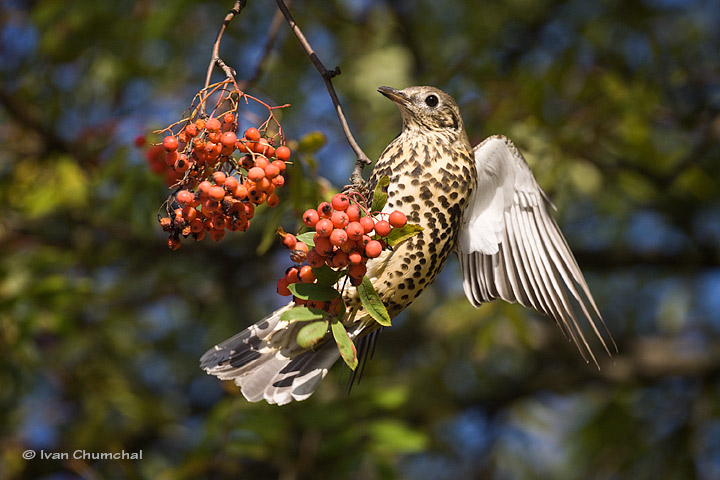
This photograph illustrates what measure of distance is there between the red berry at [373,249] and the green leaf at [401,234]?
0.04 metres

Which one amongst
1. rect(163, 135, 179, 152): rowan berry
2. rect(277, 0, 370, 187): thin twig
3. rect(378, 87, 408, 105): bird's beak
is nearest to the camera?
rect(277, 0, 370, 187): thin twig

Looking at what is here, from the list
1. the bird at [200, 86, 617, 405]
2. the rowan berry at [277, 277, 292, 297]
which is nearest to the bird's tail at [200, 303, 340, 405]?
the bird at [200, 86, 617, 405]

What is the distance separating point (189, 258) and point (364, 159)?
11.1 ft

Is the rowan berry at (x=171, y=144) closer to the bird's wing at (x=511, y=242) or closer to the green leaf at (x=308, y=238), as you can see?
the green leaf at (x=308, y=238)

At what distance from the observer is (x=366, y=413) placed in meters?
3.39

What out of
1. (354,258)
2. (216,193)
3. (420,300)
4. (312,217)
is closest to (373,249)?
(354,258)

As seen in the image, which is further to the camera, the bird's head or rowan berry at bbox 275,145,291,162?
the bird's head

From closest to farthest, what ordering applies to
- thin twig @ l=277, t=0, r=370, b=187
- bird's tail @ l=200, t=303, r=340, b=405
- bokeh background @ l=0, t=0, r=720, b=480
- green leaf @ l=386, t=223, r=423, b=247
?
thin twig @ l=277, t=0, r=370, b=187
green leaf @ l=386, t=223, r=423, b=247
bird's tail @ l=200, t=303, r=340, b=405
bokeh background @ l=0, t=0, r=720, b=480

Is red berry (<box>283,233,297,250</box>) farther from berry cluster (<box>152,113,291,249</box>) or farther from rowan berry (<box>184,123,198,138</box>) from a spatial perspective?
rowan berry (<box>184,123,198,138</box>)

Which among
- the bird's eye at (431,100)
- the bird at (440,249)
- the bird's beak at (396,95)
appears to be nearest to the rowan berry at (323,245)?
the bird at (440,249)

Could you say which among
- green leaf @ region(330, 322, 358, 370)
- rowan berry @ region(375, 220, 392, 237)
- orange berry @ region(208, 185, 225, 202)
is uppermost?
orange berry @ region(208, 185, 225, 202)

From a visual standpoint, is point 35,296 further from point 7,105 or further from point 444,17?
point 444,17

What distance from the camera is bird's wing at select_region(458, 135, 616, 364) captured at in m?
2.56

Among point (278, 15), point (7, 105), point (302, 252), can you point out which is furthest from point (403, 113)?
point (7, 105)
